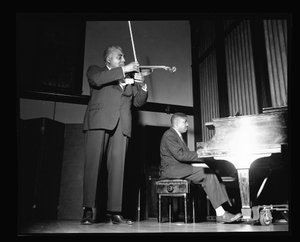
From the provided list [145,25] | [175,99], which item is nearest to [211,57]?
[175,99]

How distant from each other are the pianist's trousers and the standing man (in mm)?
882

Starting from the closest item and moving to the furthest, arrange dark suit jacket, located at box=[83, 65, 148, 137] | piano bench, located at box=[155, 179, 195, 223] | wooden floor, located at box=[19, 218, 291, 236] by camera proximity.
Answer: wooden floor, located at box=[19, 218, 291, 236], dark suit jacket, located at box=[83, 65, 148, 137], piano bench, located at box=[155, 179, 195, 223]

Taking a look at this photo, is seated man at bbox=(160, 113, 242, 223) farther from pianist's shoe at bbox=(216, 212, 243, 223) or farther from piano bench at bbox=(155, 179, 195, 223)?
piano bench at bbox=(155, 179, 195, 223)

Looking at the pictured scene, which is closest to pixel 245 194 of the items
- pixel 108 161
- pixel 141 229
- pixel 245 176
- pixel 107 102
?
pixel 245 176

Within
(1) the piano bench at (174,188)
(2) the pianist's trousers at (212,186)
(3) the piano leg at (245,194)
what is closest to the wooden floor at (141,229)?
(3) the piano leg at (245,194)

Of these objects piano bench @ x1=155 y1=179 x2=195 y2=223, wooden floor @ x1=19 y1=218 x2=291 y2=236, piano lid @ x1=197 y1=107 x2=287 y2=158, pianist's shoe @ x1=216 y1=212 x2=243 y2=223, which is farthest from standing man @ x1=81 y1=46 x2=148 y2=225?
pianist's shoe @ x1=216 y1=212 x2=243 y2=223

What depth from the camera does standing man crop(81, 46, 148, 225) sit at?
2.58 metres

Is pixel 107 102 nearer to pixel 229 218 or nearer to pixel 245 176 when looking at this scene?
pixel 245 176

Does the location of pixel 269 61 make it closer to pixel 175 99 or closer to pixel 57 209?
pixel 175 99

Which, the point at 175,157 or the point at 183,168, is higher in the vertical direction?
the point at 175,157

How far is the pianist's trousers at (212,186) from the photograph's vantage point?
2922 millimetres

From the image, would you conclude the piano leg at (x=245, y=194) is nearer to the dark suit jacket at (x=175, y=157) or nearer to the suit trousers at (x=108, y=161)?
the dark suit jacket at (x=175, y=157)

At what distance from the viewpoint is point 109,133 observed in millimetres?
2740

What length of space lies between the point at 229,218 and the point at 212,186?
0.40 metres
